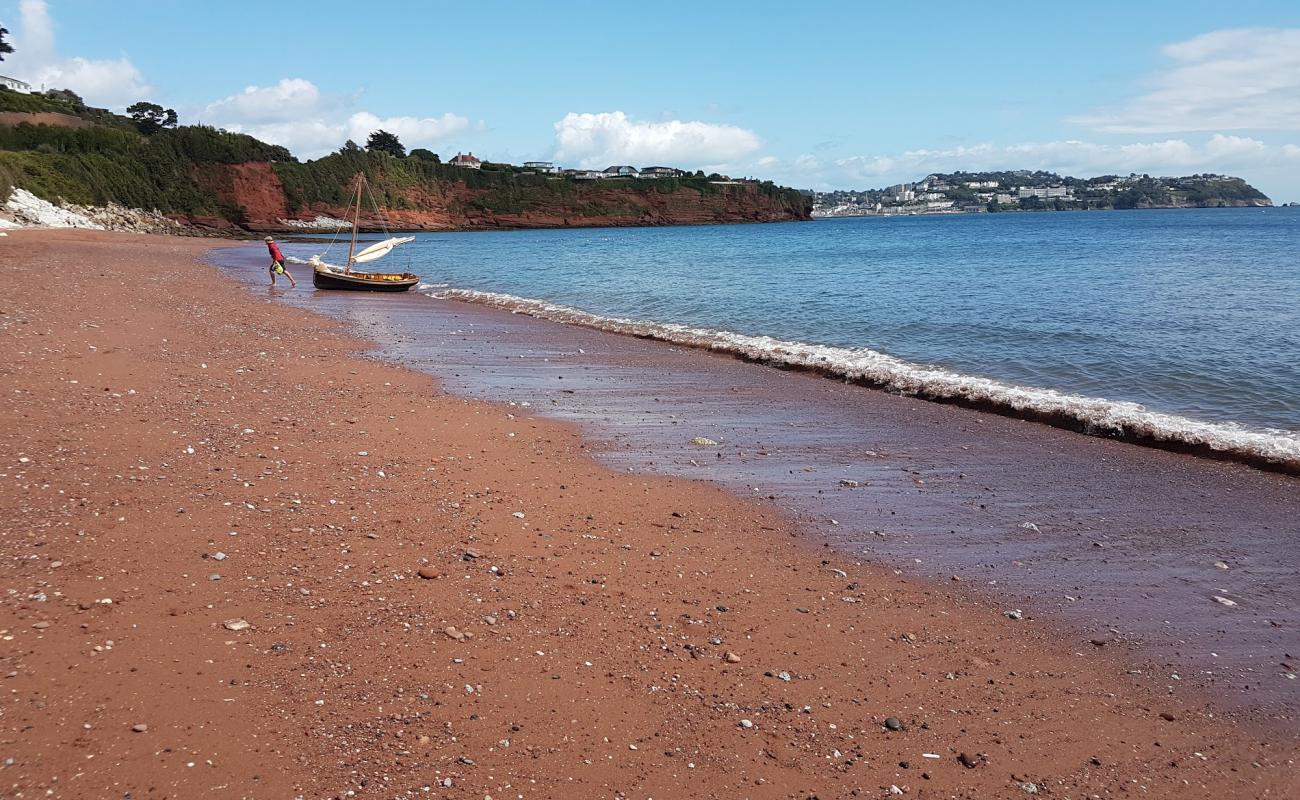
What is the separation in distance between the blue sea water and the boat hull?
9.06 feet

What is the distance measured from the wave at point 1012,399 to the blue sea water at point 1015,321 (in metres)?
0.05

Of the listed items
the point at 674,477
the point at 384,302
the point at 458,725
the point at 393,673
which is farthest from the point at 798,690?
the point at 384,302

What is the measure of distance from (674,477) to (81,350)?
9.75 metres

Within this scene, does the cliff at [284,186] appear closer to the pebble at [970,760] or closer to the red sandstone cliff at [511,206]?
the red sandstone cliff at [511,206]

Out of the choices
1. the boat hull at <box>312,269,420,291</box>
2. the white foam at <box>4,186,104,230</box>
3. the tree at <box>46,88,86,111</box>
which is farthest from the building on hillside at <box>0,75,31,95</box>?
the boat hull at <box>312,269,420,291</box>

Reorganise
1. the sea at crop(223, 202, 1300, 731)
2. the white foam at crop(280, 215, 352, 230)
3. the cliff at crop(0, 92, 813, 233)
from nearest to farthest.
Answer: the sea at crop(223, 202, 1300, 731) → the cliff at crop(0, 92, 813, 233) → the white foam at crop(280, 215, 352, 230)

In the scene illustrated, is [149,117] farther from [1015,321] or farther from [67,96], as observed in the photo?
[1015,321]

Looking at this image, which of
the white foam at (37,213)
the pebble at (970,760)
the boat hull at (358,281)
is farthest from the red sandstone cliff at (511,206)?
the pebble at (970,760)

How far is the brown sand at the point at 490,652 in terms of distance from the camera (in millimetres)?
4035

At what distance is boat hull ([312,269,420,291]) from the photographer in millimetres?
29766

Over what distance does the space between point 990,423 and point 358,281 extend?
24045mm

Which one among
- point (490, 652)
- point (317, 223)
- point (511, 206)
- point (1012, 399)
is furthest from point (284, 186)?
point (490, 652)

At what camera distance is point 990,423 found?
12000mm

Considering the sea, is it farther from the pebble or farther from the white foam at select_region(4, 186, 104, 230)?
the white foam at select_region(4, 186, 104, 230)
